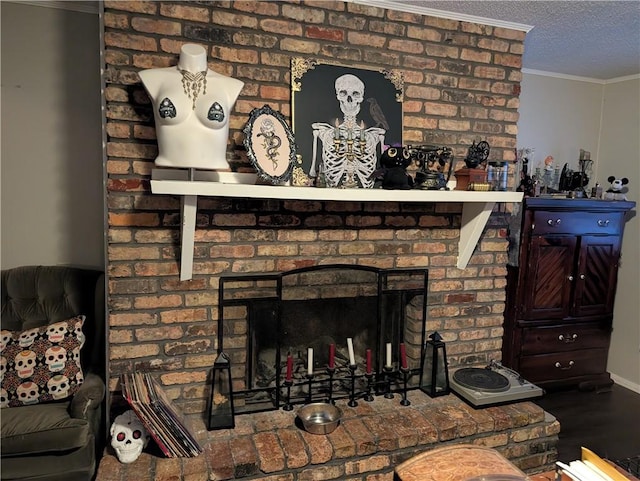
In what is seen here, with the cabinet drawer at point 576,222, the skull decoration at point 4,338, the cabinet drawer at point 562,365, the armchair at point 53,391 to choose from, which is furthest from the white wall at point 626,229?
the skull decoration at point 4,338

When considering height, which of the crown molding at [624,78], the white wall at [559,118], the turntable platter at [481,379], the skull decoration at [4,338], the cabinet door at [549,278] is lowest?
the turntable platter at [481,379]

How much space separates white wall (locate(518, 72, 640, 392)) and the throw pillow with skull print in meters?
3.35

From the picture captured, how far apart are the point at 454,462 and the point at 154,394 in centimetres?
118

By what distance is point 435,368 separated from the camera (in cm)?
236

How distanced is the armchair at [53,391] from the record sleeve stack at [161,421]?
1.01 ft

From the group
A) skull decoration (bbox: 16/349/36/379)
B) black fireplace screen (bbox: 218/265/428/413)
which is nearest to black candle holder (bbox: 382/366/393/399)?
black fireplace screen (bbox: 218/265/428/413)

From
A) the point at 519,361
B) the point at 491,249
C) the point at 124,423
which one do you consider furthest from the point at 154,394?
the point at 519,361

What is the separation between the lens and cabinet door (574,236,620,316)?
3.25 m

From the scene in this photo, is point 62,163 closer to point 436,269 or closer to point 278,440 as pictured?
point 278,440

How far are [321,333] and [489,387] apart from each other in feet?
2.94

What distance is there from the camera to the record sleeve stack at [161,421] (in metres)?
1.78

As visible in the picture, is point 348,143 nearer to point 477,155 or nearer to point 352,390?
point 477,155

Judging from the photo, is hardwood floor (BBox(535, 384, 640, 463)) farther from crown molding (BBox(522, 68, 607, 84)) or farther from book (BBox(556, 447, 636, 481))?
crown molding (BBox(522, 68, 607, 84))

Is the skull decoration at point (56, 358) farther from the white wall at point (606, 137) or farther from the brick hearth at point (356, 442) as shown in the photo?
the white wall at point (606, 137)
